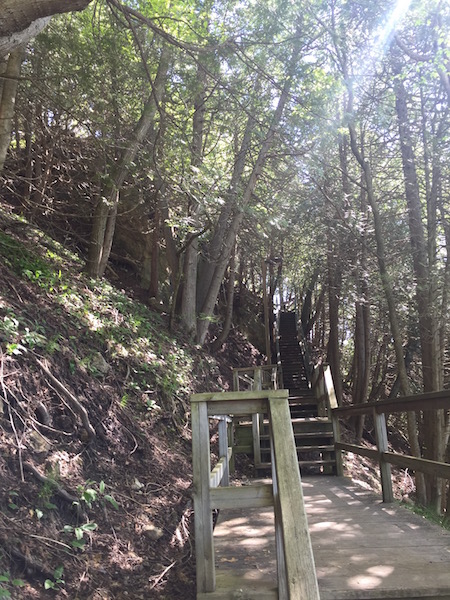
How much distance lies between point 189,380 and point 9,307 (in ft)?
13.5

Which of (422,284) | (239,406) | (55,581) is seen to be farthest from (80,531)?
(422,284)

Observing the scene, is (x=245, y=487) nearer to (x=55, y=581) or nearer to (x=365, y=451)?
(x=55, y=581)

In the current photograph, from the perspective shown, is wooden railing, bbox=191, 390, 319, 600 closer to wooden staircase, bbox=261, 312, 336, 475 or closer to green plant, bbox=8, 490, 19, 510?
green plant, bbox=8, 490, 19, 510

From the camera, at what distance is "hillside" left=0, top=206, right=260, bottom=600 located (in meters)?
2.98

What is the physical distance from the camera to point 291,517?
1.76 metres

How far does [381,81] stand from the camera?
9.40 meters

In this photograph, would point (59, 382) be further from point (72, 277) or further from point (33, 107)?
point (33, 107)

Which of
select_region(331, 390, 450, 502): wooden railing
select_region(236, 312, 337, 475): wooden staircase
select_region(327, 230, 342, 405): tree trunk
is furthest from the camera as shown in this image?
select_region(327, 230, 342, 405): tree trunk

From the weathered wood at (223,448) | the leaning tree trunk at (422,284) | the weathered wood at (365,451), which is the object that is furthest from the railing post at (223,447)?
the leaning tree trunk at (422,284)

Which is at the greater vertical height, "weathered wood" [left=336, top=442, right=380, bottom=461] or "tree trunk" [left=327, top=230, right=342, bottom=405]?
"tree trunk" [left=327, top=230, right=342, bottom=405]

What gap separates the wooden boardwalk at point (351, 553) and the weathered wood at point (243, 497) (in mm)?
515

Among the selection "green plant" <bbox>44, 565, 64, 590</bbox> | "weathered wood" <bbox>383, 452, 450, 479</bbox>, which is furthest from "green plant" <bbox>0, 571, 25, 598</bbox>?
"weathered wood" <bbox>383, 452, 450, 479</bbox>

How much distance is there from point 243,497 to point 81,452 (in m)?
2.02

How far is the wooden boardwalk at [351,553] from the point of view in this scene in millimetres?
2562
